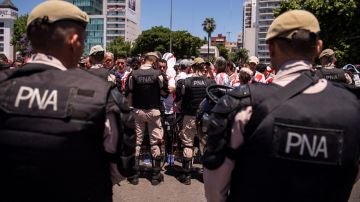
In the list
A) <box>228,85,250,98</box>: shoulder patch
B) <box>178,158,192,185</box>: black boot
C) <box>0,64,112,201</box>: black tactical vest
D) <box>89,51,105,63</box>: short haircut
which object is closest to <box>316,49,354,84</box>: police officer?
<box>178,158,192,185</box>: black boot

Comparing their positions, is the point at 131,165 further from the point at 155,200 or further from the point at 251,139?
the point at 155,200

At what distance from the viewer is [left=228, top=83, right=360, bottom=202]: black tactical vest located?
217cm

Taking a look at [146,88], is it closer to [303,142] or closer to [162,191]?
[162,191]

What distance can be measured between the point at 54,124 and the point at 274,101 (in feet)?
3.66

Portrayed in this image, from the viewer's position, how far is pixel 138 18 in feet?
633

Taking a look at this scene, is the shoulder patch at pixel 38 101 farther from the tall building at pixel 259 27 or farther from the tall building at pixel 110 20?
the tall building at pixel 110 20

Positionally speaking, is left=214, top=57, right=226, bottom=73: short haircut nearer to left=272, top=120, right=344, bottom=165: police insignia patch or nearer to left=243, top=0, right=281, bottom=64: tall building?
left=272, top=120, right=344, bottom=165: police insignia patch

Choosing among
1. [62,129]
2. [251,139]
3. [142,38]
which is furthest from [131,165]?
[142,38]

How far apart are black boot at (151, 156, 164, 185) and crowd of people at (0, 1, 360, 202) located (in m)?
4.79

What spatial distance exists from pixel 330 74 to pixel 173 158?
3483 mm

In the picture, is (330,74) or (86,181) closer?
(86,181)

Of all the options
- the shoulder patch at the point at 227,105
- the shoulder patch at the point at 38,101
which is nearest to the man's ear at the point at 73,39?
the shoulder patch at the point at 38,101

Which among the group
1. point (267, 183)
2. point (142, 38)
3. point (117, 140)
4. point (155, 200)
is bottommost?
point (155, 200)

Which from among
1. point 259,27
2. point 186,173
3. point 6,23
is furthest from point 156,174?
point 259,27
